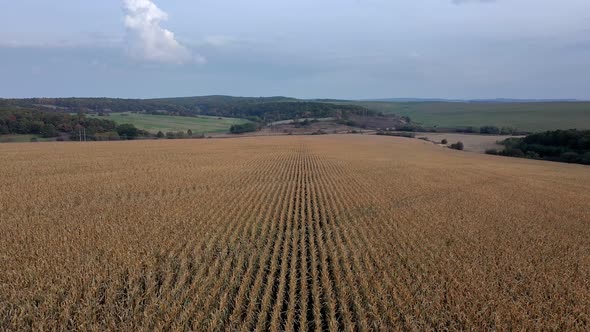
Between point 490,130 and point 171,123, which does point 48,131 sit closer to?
point 171,123

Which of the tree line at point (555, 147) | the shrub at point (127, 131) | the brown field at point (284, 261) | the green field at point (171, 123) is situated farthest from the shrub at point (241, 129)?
the brown field at point (284, 261)

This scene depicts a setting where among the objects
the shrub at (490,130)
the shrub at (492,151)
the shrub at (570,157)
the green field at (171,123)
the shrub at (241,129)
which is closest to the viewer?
the shrub at (570,157)

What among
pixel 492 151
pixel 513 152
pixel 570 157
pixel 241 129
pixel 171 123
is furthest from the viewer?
pixel 171 123

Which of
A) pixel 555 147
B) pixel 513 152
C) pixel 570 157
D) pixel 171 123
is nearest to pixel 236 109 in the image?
pixel 171 123

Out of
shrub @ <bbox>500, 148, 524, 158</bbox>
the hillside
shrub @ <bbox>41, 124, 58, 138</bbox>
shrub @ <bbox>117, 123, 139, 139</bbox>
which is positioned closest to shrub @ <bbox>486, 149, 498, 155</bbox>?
shrub @ <bbox>500, 148, 524, 158</bbox>

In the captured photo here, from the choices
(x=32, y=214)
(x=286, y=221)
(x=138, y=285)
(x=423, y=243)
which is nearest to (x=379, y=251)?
(x=423, y=243)

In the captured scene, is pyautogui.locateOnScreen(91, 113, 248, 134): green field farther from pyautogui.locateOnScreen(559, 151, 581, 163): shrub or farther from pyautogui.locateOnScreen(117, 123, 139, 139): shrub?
pyautogui.locateOnScreen(559, 151, 581, 163): shrub

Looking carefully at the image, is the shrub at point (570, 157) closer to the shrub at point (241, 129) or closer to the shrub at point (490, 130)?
the shrub at point (490, 130)

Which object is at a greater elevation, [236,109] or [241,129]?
[236,109]

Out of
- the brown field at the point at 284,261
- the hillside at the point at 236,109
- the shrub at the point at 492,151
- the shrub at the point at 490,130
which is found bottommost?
the shrub at the point at 492,151

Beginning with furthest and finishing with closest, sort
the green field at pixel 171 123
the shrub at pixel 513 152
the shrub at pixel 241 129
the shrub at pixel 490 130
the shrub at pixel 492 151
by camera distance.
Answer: the shrub at pixel 241 129 → the green field at pixel 171 123 → the shrub at pixel 490 130 → the shrub at pixel 492 151 → the shrub at pixel 513 152
